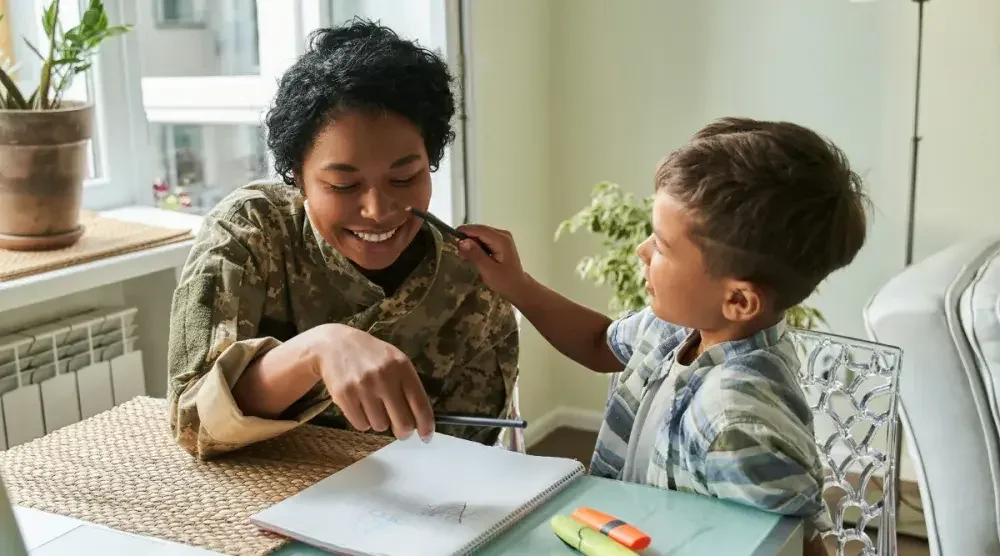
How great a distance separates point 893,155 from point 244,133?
1.62 meters

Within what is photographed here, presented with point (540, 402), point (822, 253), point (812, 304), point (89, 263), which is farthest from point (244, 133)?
point (822, 253)

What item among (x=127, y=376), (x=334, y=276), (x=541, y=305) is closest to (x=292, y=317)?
(x=334, y=276)

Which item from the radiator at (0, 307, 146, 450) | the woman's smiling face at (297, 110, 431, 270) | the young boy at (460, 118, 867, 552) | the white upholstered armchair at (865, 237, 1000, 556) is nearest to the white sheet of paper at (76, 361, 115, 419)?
the radiator at (0, 307, 146, 450)

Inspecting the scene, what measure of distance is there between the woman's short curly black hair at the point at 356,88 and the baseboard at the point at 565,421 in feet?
6.05

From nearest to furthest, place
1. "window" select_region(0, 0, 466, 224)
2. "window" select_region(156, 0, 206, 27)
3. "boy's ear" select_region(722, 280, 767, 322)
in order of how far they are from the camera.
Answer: "boy's ear" select_region(722, 280, 767, 322) < "window" select_region(0, 0, 466, 224) < "window" select_region(156, 0, 206, 27)

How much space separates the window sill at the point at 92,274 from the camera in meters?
1.48

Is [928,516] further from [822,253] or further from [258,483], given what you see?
[258,483]

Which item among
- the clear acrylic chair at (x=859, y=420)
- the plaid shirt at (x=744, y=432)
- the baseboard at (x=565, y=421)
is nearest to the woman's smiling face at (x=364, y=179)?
the plaid shirt at (x=744, y=432)

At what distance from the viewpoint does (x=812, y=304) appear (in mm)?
2656

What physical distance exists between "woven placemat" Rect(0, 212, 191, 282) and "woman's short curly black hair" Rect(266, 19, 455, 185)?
0.54 meters

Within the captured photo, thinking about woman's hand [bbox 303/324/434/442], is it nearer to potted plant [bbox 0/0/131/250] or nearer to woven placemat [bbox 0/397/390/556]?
woven placemat [bbox 0/397/390/556]

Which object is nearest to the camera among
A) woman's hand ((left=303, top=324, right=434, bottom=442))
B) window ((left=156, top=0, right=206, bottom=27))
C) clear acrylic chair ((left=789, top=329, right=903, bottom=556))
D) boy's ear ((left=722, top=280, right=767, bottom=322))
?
woman's hand ((left=303, top=324, right=434, bottom=442))

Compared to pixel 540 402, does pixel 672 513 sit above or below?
above

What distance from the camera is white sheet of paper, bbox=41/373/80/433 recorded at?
1.59 metres
